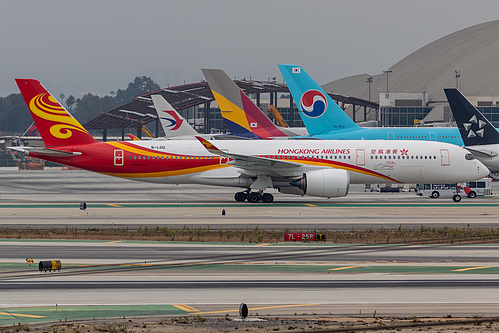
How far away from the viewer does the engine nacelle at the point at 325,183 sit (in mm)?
44156

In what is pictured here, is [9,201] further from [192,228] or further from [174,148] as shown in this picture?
[192,228]

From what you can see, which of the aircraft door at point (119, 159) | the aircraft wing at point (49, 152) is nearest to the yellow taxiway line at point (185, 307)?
the aircraft door at point (119, 159)

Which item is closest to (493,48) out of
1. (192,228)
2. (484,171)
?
(484,171)

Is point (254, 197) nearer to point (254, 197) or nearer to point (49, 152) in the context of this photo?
point (254, 197)

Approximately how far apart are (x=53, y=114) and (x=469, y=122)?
2984 cm

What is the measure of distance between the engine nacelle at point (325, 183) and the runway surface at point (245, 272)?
3541 mm

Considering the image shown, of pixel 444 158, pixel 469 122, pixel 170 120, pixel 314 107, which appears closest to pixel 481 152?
pixel 469 122

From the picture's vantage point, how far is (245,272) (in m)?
21.8

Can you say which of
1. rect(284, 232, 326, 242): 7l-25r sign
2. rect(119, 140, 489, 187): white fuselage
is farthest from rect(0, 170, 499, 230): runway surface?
rect(284, 232, 326, 242): 7l-25r sign

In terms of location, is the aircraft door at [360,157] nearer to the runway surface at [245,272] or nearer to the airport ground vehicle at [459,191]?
the runway surface at [245,272]

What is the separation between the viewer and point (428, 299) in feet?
A: 58.7

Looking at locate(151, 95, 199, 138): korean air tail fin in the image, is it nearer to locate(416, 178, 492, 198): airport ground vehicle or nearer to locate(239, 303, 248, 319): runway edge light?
locate(416, 178, 492, 198): airport ground vehicle

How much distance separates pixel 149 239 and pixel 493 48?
134143mm

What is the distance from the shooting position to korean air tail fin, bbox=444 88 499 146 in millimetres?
50250
